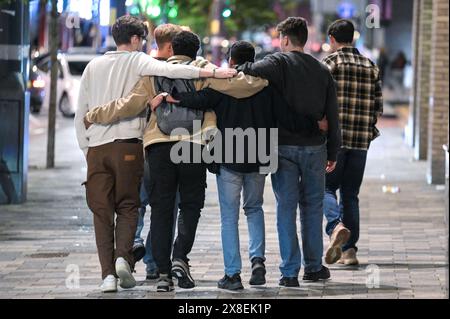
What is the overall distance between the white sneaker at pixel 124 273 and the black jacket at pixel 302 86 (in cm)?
143

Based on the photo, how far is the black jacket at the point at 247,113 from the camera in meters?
9.39

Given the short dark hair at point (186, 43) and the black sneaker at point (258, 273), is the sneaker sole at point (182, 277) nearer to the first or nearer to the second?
the black sneaker at point (258, 273)

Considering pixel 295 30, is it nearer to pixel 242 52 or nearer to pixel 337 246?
pixel 242 52

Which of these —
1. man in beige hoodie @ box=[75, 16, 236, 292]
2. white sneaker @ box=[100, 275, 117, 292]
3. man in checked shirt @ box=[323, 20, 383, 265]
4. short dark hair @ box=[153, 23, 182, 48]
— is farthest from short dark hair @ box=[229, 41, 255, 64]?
white sneaker @ box=[100, 275, 117, 292]

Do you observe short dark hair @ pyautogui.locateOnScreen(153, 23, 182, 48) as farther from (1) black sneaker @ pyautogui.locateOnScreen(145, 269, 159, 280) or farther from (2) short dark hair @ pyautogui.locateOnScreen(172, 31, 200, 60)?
(1) black sneaker @ pyautogui.locateOnScreen(145, 269, 159, 280)

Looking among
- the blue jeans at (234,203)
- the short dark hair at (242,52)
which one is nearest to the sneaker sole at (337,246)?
the blue jeans at (234,203)

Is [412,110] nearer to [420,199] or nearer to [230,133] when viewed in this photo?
[420,199]

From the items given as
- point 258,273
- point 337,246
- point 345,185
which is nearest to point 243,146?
point 258,273

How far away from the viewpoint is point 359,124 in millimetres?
10992

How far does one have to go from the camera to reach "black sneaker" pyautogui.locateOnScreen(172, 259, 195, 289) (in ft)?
31.5

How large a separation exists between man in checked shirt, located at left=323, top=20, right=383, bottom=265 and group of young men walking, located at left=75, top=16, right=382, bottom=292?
3.31ft

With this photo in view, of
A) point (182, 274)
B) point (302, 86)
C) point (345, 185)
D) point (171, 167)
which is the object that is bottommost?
point (182, 274)

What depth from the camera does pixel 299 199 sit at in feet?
33.1

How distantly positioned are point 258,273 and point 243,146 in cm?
97
